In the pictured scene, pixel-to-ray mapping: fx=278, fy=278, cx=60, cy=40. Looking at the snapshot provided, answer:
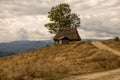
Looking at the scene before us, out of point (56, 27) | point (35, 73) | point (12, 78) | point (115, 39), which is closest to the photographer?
point (12, 78)

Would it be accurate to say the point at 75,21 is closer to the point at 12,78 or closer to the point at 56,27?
the point at 56,27

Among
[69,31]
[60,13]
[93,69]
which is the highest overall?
[60,13]

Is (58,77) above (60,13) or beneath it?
beneath

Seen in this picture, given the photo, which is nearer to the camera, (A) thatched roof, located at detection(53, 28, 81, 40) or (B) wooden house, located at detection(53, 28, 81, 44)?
(B) wooden house, located at detection(53, 28, 81, 44)

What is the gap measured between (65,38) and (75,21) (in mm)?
19316

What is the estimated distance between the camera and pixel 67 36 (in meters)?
94.4

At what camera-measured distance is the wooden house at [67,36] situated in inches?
3701

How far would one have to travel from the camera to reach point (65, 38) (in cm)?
9400

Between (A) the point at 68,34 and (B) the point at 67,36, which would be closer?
(B) the point at 67,36

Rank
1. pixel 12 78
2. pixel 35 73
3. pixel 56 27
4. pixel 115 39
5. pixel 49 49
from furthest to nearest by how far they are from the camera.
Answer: pixel 56 27, pixel 115 39, pixel 49 49, pixel 35 73, pixel 12 78

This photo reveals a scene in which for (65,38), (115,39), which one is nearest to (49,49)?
(65,38)

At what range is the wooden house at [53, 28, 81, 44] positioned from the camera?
9400 cm

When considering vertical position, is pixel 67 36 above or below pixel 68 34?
below

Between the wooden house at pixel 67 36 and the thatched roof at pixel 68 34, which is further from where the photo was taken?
the thatched roof at pixel 68 34
